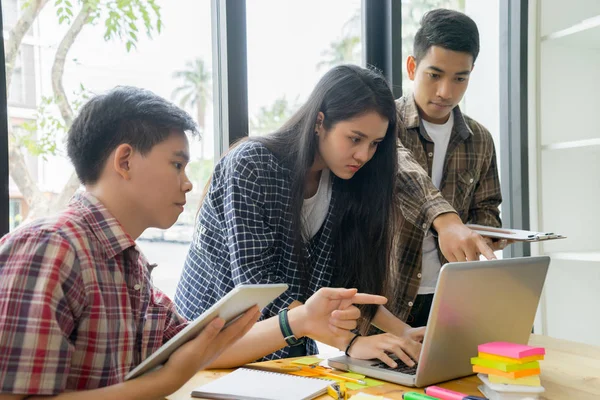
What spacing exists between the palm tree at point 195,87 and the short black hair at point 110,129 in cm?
85

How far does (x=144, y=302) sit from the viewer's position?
1.04 meters

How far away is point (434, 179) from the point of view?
198cm

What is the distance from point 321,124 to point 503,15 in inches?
63.8

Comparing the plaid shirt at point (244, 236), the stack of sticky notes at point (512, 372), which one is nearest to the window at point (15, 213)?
the plaid shirt at point (244, 236)

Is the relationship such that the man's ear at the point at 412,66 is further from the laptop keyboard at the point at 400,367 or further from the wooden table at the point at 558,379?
the laptop keyboard at the point at 400,367

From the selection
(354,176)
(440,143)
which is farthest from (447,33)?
(354,176)

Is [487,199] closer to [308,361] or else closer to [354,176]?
[354,176]

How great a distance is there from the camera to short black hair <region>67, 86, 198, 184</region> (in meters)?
1.02

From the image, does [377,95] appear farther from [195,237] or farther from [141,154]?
[141,154]

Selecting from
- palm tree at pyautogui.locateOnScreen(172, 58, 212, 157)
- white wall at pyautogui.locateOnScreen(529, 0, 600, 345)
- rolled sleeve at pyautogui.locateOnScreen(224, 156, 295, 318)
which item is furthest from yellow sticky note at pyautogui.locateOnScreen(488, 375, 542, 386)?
white wall at pyautogui.locateOnScreen(529, 0, 600, 345)

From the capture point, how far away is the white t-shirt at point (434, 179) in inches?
75.5

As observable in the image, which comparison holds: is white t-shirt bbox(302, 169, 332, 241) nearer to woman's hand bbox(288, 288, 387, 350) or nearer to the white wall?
woman's hand bbox(288, 288, 387, 350)

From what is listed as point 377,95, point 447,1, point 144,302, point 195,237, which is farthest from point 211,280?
point 447,1

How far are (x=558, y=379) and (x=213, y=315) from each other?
0.72 meters
